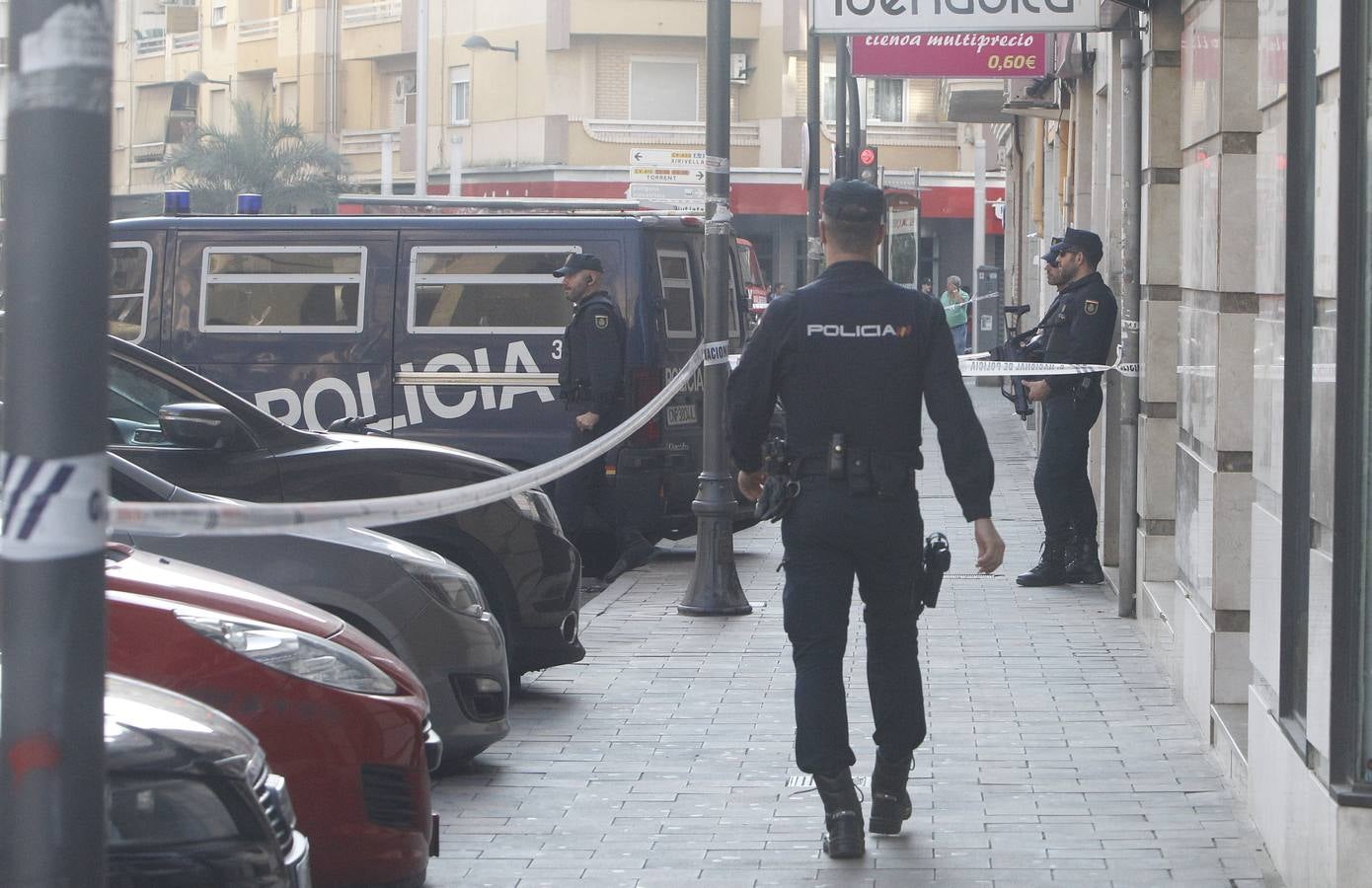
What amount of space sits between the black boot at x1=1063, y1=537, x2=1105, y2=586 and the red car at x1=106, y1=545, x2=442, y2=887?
6.66 meters

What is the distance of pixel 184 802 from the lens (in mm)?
3172

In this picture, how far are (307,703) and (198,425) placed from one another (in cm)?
231

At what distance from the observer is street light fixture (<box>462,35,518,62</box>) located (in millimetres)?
43469

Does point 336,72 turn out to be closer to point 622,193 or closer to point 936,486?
point 622,193

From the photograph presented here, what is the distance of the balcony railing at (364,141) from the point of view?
160 feet

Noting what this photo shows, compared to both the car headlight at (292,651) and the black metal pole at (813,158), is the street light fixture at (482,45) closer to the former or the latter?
the black metal pole at (813,158)

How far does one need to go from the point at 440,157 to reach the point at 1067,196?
1330 inches

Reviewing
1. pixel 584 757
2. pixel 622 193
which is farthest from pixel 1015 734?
pixel 622 193

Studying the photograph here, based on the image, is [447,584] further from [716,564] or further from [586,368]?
[586,368]

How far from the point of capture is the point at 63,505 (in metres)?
2.47

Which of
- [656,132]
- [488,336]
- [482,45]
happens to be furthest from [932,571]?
[656,132]

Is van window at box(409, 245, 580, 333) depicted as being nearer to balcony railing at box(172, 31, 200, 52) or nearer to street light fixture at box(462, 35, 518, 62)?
street light fixture at box(462, 35, 518, 62)

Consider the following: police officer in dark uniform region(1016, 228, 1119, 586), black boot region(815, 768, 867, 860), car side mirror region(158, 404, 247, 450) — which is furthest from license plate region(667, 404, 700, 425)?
black boot region(815, 768, 867, 860)

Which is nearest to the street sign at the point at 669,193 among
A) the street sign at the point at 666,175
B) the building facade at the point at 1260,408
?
the street sign at the point at 666,175
